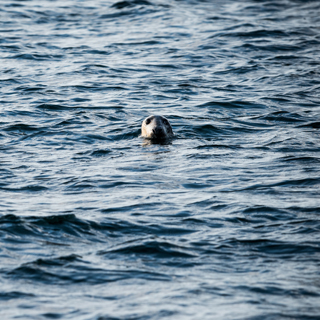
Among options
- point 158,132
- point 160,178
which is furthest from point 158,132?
point 160,178

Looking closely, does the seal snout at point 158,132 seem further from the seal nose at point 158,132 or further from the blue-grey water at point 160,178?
the blue-grey water at point 160,178

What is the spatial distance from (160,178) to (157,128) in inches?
98.9

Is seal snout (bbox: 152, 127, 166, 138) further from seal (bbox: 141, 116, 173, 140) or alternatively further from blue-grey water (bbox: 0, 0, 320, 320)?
blue-grey water (bbox: 0, 0, 320, 320)

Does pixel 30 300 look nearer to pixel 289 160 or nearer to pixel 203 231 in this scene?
pixel 203 231

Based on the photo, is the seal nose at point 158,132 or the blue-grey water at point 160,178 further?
the seal nose at point 158,132

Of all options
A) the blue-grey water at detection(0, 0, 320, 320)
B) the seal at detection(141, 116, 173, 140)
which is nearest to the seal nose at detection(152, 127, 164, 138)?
the seal at detection(141, 116, 173, 140)

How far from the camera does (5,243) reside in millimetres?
8117

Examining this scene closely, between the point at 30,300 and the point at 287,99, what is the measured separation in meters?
11.3

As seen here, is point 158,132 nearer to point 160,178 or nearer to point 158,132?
point 158,132

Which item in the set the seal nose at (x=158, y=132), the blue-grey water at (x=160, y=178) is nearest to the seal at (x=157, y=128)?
the seal nose at (x=158, y=132)

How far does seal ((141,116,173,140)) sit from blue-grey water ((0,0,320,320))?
279 millimetres

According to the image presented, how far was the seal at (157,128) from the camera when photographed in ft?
43.1

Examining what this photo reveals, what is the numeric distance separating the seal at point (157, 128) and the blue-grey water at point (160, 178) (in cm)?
28

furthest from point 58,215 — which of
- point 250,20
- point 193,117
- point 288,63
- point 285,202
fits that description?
point 250,20
